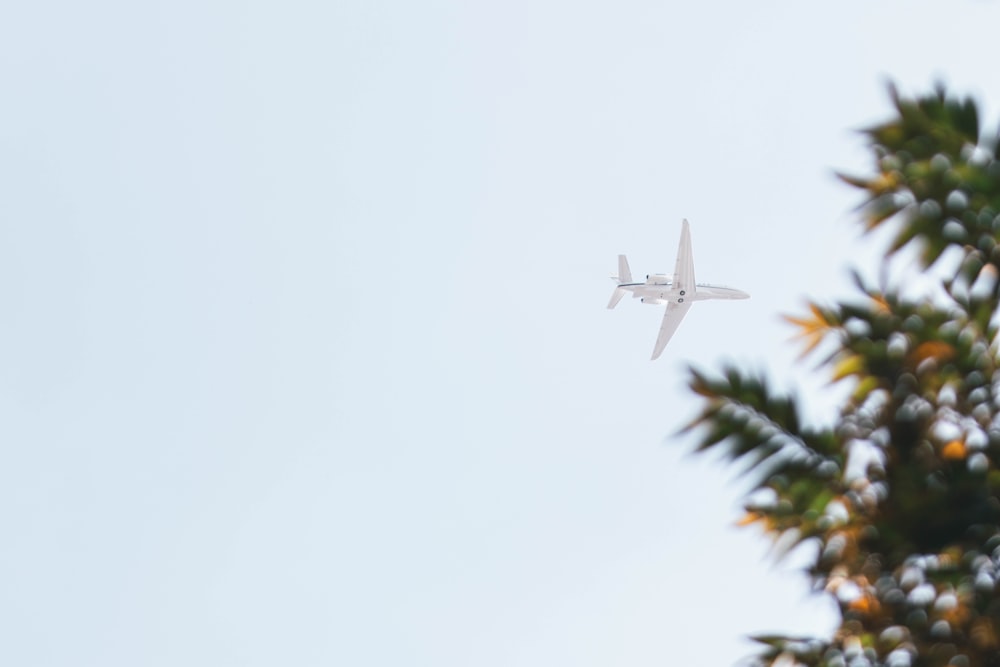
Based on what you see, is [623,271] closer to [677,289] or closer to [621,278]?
[621,278]

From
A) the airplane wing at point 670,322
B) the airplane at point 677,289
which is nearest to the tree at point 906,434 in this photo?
the airplane at point 677,289

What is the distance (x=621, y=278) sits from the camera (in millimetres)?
65750

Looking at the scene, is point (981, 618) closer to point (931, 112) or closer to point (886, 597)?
point (886, 597)

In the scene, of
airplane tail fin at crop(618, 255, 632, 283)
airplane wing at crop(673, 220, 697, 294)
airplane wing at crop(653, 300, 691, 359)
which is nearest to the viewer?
airplane wing at crop(673, 220, 697, 294)

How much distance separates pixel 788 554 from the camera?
252 inches

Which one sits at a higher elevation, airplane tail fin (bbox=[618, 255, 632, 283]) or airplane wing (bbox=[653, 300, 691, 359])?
airplane tail fin (bbox=[618, 255, 632, 283])

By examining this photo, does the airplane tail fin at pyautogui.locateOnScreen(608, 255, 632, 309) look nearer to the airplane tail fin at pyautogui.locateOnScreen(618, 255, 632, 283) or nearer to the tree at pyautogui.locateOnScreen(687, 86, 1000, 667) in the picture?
the airplane tail fin at pyautogui.locateOnScreen(618, 255, 632, 283)

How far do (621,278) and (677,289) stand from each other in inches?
209

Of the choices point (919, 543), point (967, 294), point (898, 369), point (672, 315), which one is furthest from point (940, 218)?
point (672, 315)

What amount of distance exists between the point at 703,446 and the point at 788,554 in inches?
29.2

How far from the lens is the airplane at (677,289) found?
5947 centimetres

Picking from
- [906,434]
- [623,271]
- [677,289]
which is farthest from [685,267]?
[906,434]

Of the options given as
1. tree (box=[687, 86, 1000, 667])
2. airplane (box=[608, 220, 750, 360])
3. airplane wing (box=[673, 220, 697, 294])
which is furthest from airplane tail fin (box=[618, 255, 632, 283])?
tree (box=[687, 86, 1000, 667])

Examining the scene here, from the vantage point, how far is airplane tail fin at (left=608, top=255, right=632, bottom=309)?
63312 millimetres
